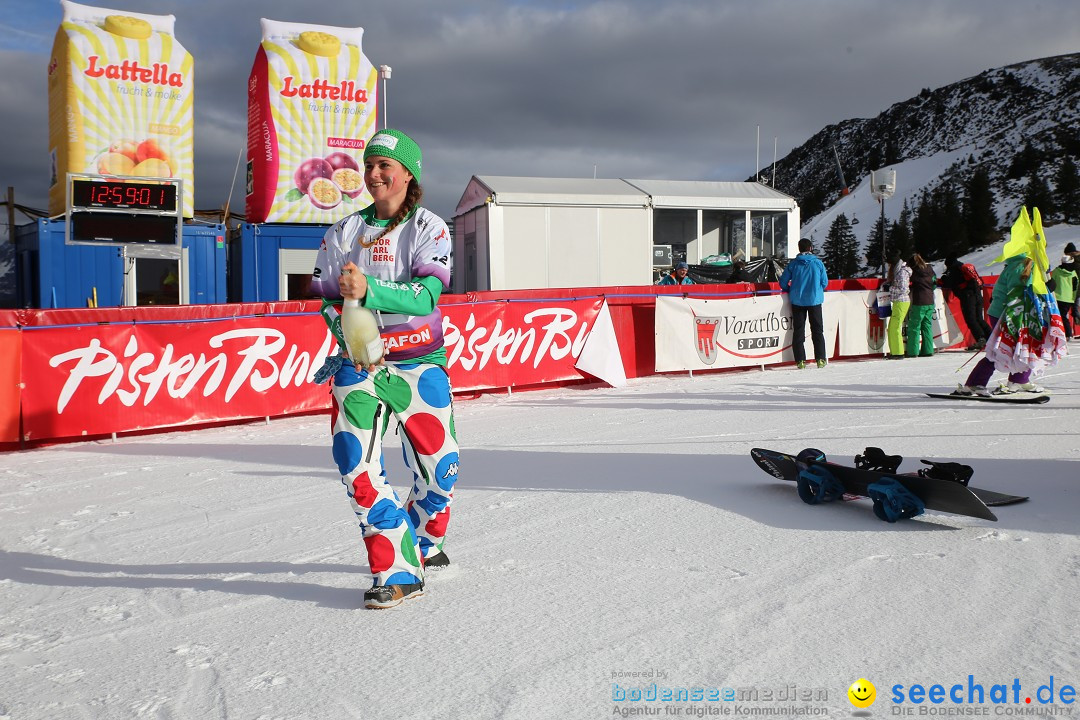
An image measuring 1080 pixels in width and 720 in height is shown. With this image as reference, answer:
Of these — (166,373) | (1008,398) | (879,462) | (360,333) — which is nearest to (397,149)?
(360,333)

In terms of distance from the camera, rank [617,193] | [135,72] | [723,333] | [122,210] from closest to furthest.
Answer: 1. [122,210]
2. [723,333]
3. [135,72]
4. [617,193]

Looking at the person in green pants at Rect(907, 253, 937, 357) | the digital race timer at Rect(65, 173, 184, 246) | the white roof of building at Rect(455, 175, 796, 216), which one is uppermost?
the white roof of building at Rect(455, 175, 796, 216)

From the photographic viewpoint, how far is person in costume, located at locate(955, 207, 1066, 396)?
25.5 ft

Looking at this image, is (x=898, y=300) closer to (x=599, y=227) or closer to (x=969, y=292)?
(x=969, y=292)

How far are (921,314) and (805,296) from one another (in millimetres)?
2805

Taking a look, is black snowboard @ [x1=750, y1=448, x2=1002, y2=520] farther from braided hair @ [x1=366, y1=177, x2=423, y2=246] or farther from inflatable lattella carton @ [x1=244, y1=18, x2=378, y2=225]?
inflatable lattella carton @ [x1=244, y1=18, x2=378, y2=225]

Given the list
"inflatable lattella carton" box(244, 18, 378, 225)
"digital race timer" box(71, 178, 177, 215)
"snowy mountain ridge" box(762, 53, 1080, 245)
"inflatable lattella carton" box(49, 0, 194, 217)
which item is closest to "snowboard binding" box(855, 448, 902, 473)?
"digital race timer" box(71, 178, 177, 215)

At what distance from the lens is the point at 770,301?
12570 millimetres

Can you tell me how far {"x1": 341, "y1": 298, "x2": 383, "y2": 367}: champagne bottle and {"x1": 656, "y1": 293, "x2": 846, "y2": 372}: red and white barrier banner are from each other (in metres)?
8.77

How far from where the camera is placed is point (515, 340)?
396 inches

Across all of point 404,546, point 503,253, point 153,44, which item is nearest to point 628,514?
point 404,546

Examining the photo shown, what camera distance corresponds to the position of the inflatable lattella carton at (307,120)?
1748cm

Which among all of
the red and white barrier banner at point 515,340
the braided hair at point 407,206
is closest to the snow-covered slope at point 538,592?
the braided hair at point 407,206

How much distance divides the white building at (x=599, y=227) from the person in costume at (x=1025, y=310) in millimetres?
11437
